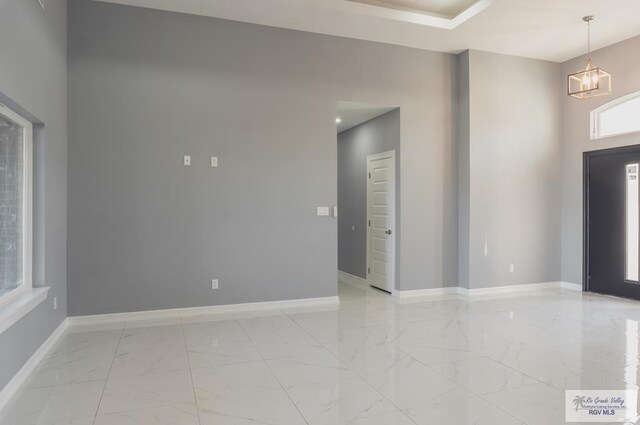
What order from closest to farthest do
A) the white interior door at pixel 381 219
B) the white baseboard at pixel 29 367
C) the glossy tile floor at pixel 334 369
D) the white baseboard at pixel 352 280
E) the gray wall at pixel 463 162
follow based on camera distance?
1. the glossy tile floor at pixel 334 369
2. the white baseboard at pixel 29 367
3. the gray wall at pixel 463 162
4. the white interior door at pixel 381 219
5. the white baseboard at pixel 352 280

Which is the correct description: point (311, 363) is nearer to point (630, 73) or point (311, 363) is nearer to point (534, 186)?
point (534, 186)

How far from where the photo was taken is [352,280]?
289 inches

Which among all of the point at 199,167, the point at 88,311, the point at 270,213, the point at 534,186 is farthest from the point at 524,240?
the point at 88,311

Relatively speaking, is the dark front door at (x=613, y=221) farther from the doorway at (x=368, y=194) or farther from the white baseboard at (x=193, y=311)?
the white baseboard at (x=193, y=311)

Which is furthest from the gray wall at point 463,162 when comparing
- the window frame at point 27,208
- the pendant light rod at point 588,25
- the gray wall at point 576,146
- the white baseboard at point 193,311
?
the window frame at point 27,208

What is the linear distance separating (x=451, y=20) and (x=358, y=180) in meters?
2.90

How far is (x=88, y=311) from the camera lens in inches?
179

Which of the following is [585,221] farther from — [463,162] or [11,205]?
[11,205]

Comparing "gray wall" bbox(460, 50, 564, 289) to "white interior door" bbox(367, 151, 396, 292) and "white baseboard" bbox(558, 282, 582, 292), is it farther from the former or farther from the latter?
"white interior door" bbox(367, 151, 396, 292)

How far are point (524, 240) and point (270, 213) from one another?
3929mm

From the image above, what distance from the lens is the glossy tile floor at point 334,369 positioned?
262 centimetres

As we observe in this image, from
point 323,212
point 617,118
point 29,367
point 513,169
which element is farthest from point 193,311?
point 617,118

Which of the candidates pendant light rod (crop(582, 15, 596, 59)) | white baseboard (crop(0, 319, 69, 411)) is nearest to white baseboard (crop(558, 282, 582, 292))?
pendant light rod (crop(582, 15, 596, 59))

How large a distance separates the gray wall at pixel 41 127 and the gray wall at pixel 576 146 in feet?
22.4
